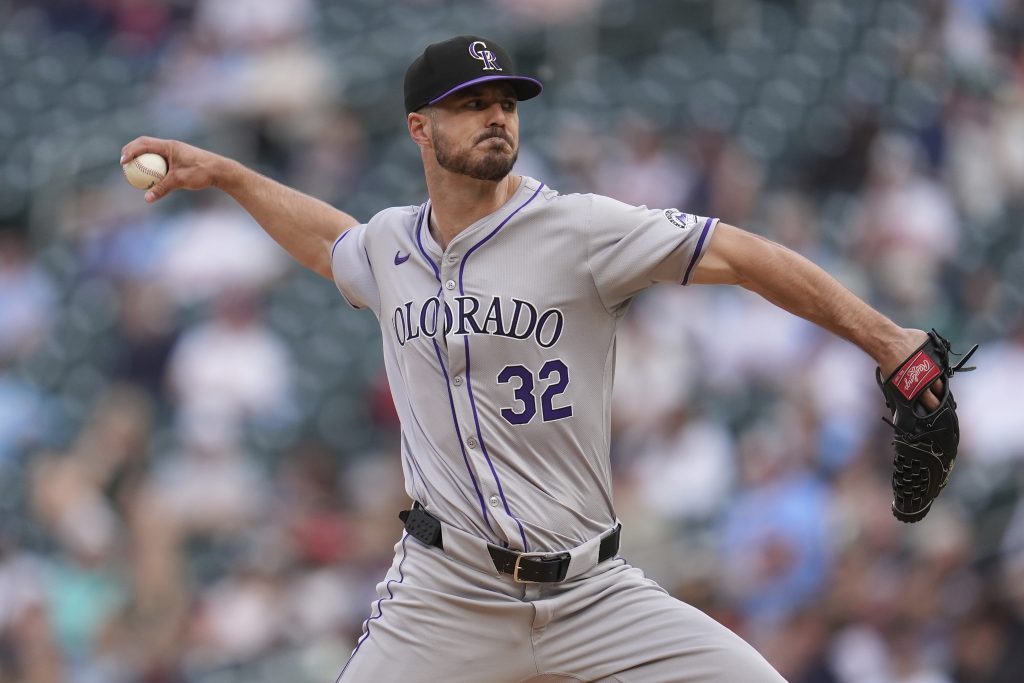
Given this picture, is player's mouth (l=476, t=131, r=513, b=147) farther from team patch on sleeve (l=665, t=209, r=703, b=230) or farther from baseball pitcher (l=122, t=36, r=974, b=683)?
team patch on sleeve (l=665, t=209, r=703, b=230)

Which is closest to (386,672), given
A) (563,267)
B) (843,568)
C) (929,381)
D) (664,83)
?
(563,267)

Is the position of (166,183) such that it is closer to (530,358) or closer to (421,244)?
(421,244)

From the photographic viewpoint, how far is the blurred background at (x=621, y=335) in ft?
24.7

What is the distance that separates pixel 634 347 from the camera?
8547mm

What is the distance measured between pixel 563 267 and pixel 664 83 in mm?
6766

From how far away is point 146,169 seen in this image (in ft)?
14.5

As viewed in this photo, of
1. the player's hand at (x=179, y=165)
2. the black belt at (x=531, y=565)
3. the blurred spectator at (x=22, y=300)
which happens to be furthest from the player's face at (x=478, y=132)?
the blurred spectator at (x=22, y=300)

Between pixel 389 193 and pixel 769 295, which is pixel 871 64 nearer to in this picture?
pixel 389 193

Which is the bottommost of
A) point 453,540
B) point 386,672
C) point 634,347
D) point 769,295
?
point 386,672

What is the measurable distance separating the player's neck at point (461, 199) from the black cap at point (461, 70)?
208 millimetres

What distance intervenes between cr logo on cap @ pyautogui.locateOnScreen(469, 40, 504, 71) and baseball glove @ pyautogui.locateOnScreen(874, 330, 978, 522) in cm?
119

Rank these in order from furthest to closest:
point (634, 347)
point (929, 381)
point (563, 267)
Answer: point (634, 347) < point (563, 267) < point (929, 381)

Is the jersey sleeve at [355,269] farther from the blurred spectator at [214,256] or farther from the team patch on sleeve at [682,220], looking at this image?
the blurred spectator at [214,256]

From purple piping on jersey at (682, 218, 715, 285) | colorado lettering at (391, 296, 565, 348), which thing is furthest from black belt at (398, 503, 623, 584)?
purple piping on jersey at (682, 218, 715, 285)
